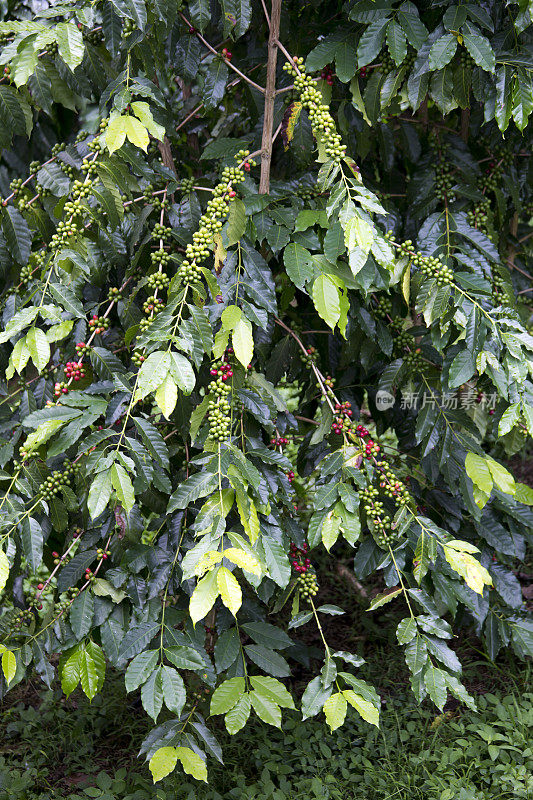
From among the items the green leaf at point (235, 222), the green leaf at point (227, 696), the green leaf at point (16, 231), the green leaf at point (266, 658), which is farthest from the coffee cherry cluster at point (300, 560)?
the green leaf at point (16, 231)

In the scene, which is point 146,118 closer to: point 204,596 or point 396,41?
point 396,41

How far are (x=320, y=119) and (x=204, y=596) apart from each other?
3.31 feet

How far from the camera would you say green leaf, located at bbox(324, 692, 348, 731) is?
1507 mm

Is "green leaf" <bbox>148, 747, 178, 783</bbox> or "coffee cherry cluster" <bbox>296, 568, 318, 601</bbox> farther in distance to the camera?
"coffee cherry cluster" <bbox>296, 568, 318, 601</bbox>

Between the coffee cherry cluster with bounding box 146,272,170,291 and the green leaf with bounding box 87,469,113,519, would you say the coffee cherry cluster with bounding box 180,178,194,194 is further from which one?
the green leaf with bounding box 87,469,113,519

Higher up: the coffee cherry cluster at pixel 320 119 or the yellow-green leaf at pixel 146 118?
the yellow-green leaf at pixel 146 118

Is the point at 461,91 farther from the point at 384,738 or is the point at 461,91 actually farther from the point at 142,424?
the point at 384,738

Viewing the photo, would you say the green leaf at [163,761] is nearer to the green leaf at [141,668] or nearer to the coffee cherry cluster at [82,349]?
the green leaf at [141,668]

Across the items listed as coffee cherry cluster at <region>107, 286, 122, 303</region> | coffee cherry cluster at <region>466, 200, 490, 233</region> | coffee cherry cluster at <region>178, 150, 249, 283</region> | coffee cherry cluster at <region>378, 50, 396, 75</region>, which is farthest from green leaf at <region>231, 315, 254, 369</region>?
coffee cherry cluster at <region>466, 200, 490, 233</region>

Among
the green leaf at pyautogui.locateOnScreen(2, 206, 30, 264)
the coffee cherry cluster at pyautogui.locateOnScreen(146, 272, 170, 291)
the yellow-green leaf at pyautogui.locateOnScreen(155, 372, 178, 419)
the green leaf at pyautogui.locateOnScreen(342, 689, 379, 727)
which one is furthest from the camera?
the green leaf at pyautogui.locateOnScreen(2, 206, 30, 264)

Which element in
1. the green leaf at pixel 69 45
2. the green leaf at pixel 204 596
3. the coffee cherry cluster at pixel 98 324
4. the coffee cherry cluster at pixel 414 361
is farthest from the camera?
the coffee cherry cluster at pixel 414 361

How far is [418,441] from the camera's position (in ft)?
6.16

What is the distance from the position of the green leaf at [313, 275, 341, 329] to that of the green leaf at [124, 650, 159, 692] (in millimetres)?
780

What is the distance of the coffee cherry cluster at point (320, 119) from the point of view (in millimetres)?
1497
